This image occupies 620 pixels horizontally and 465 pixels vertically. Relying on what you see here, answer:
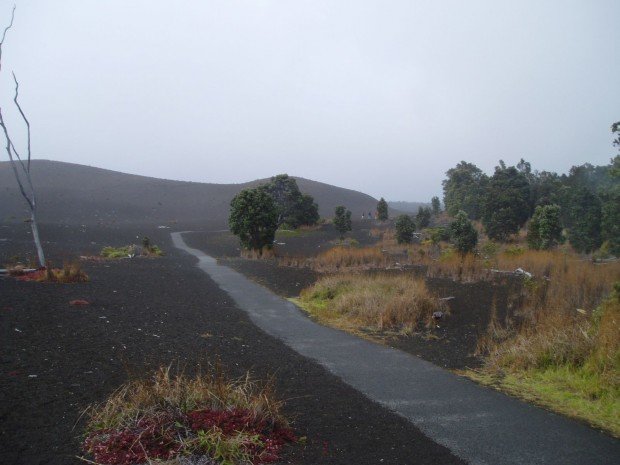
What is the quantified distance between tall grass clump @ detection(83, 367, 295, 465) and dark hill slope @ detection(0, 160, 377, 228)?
5003 cm

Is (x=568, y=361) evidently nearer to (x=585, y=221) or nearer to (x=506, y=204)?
(x=585, y=221)

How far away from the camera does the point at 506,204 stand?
29.8m

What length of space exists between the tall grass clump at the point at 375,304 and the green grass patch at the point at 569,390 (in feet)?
9.36

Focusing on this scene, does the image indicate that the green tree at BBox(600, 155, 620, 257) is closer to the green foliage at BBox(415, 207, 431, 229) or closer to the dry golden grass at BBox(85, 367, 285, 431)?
the dry golden grass at BBox(85, 367, 285, 431)

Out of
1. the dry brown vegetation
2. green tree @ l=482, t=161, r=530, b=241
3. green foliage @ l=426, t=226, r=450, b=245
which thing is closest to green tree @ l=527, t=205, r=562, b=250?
green foliage @ l=426, t=226, r=450, b=245

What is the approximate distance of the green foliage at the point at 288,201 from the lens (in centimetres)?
4141

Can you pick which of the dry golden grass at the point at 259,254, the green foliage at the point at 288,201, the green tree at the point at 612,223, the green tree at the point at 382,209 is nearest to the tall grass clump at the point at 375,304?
the dry golden grass at the point at 259,254

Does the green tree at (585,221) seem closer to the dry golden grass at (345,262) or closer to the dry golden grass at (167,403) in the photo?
the dry golden grass at (345,262)

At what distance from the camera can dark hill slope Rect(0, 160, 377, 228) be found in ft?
191

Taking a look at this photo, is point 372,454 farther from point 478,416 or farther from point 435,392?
point 435,392

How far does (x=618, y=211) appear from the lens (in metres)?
17.9

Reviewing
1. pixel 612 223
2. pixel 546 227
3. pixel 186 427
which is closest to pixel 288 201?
pixel 546 227

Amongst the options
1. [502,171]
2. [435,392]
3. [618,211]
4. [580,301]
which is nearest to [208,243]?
[502,171]

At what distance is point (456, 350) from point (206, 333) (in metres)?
4.31
